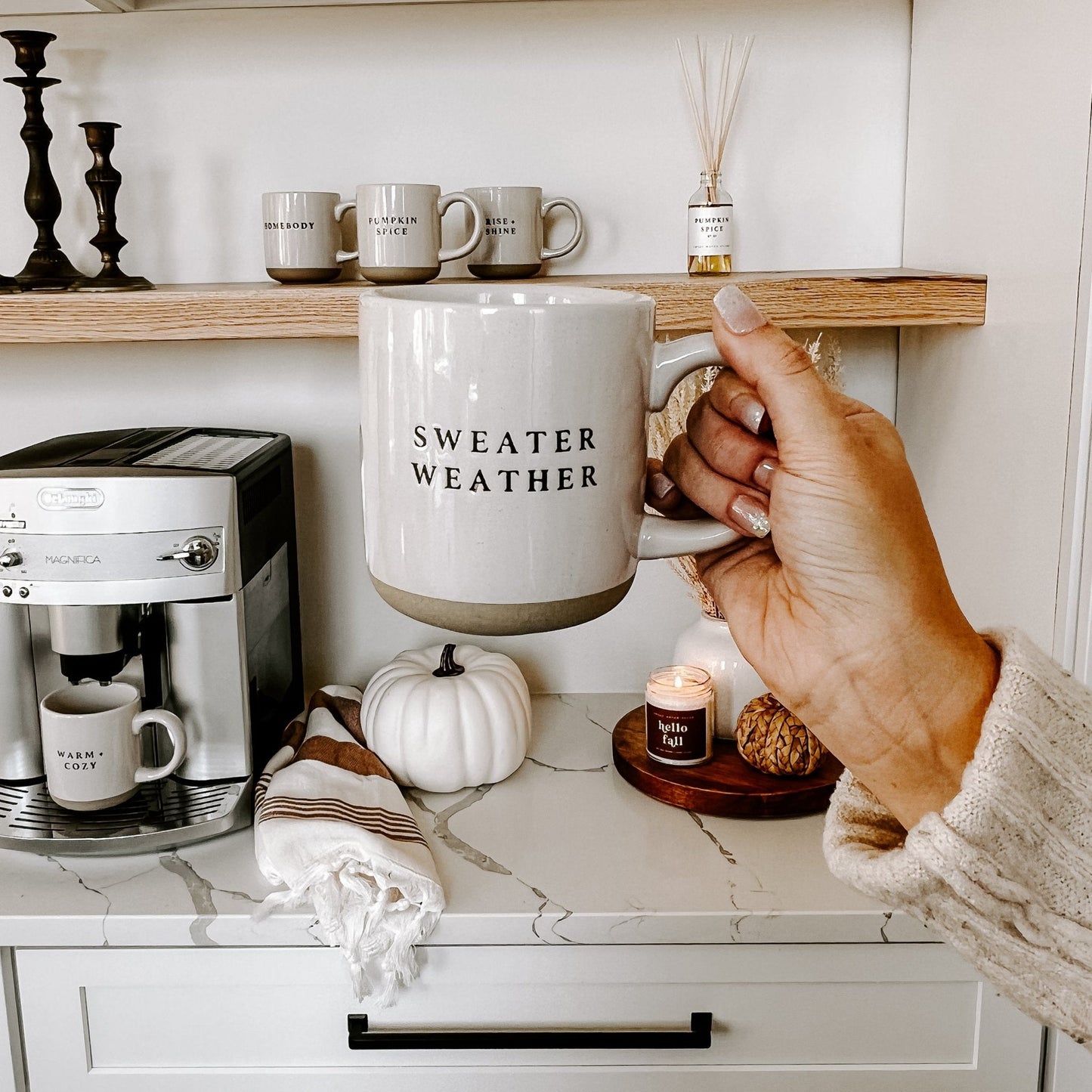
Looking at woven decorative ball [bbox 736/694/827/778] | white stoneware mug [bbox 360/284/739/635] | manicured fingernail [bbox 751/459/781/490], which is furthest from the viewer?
woven decorative ball [bbox 736/694/827/778]

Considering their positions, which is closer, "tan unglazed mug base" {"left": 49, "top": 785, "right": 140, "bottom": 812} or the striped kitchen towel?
the striped kitchen towel

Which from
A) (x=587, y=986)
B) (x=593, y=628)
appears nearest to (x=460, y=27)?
(x=593, y=628)

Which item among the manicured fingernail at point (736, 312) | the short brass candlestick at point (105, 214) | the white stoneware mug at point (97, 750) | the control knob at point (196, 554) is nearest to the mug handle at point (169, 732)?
the white stoneware mug at point (97, 750)

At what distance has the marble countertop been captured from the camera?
3.14 feet

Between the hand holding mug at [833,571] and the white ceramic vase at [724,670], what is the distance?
0.53m

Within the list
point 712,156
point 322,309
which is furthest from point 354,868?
point 712,156

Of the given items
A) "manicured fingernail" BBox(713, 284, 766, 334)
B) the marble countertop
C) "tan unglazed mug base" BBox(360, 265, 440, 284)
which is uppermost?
"tan unglazed mug base" BBox(360, 265, 440, 284)

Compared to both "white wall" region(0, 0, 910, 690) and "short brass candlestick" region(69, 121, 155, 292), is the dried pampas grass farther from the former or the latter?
"short brass candlestick" region(69, 121, 155, 292)

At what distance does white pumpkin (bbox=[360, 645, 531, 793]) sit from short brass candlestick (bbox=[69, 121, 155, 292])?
0.53 metres

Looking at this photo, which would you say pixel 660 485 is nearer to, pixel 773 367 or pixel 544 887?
pixel 773 367

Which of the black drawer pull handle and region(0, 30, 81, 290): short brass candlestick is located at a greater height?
region(0, 30, 81, 290): short brass candlestick

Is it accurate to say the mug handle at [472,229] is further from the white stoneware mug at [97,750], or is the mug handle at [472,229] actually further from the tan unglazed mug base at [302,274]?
the white stoneware mug at [97,750]

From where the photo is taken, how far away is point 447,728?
117 cm

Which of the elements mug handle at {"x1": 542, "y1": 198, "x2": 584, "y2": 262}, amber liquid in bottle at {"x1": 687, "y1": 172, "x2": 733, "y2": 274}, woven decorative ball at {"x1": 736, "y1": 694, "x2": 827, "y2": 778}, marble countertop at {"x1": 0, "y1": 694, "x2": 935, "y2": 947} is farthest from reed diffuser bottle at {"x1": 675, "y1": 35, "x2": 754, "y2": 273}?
marble countertop at {"x1": 0, "y1": 694, "x2": 935, "y2": 947}
